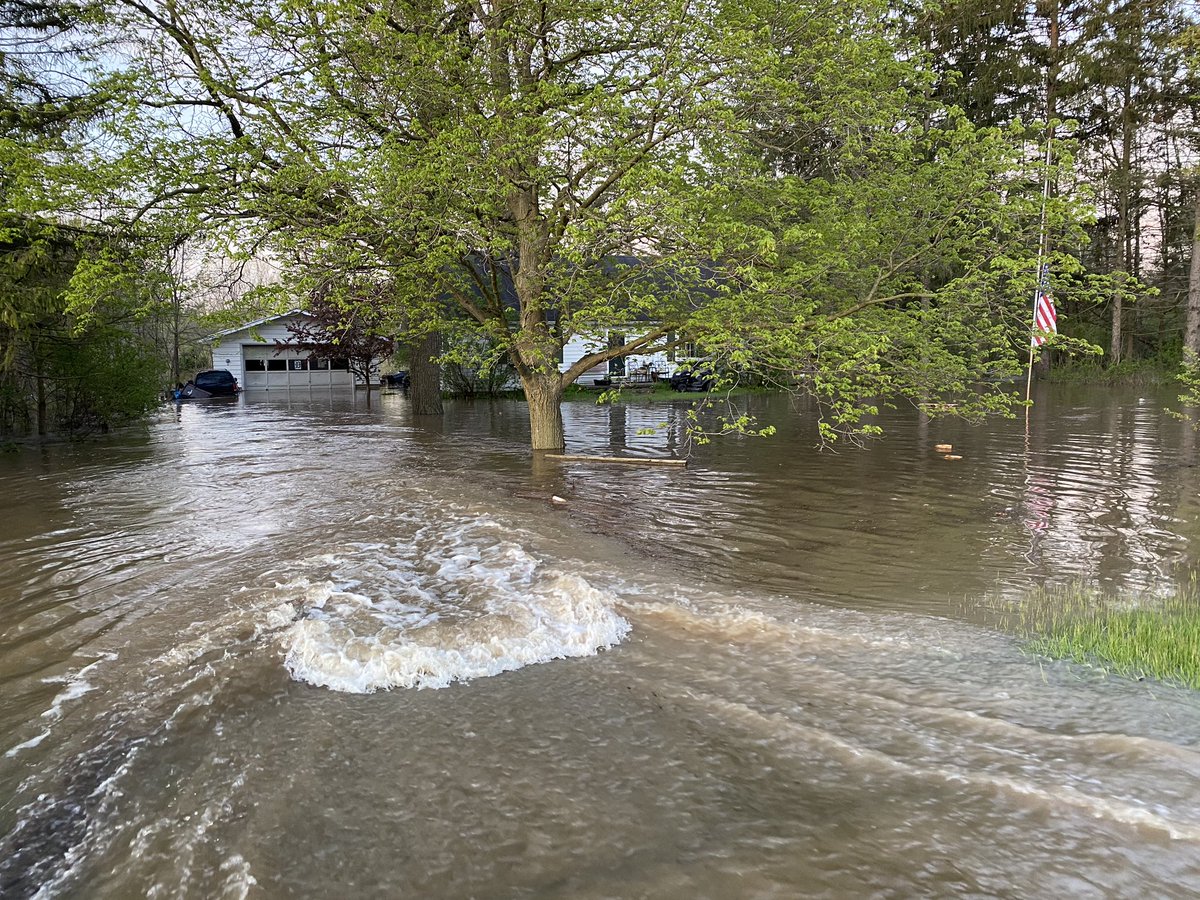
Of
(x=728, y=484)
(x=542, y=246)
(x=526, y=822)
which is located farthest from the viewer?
(x=542, y=246)

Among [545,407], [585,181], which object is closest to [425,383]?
[545,407]

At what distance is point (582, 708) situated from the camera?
12.8ft

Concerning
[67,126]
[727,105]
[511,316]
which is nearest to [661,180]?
[727,105]

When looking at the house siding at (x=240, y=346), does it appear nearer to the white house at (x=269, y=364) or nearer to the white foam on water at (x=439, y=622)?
the white house at (x=269, y=364)

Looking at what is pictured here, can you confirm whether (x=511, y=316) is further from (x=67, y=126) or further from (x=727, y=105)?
(x=67, y=126)

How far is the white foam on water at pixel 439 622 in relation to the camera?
443 cm

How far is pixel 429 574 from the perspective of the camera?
6.28 metres

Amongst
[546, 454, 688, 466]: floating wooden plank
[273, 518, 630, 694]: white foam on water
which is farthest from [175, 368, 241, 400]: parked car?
[273, 518, 630, 694]: white foam on water

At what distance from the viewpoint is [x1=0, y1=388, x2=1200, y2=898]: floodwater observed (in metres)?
2.71

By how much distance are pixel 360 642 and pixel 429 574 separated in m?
1.60

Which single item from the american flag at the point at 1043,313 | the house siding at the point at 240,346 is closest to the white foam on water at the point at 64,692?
the american flag at the point at 1043,313

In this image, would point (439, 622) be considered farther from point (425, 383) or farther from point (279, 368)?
point (279, 368)

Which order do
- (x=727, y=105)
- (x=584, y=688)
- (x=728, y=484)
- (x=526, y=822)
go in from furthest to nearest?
(x=728, y=484)
(x=727, y=105)
(x=584, y=688)
(x=526, y=822)

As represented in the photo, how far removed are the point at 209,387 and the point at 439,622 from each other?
37.3m
